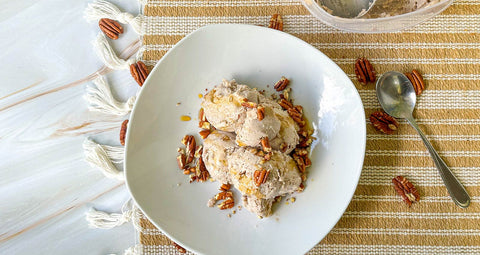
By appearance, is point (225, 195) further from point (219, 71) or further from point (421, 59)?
point (421, 59)

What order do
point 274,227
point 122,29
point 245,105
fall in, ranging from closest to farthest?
point 245,105, point 274,227, point 122,29

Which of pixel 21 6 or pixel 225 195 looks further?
pixel 21 6

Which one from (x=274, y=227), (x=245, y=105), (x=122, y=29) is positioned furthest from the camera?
(x=122, y=29)

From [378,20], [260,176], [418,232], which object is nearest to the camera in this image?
[260,176]

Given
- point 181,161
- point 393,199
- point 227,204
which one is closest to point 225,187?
point 227,204

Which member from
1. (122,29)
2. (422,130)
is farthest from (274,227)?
(122,29)

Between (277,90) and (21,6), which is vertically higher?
(21,6)

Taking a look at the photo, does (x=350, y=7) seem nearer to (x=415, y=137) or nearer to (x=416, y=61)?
(x=416, y=61)
